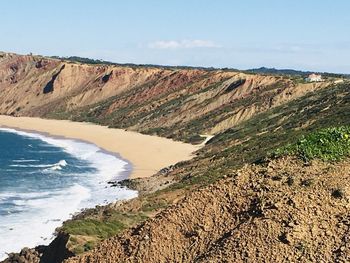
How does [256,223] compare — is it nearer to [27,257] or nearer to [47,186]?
[27,257]

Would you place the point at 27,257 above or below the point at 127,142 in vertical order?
above

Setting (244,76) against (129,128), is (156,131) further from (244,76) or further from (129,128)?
(244,76)

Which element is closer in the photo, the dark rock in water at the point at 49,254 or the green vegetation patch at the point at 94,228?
the dark rock in water at the point at 49,254

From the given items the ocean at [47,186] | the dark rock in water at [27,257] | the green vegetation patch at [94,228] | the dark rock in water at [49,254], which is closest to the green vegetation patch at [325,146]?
the dark rock in water at [49,254]

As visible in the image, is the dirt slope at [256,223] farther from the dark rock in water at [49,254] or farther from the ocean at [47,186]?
the ocean at [47,186]

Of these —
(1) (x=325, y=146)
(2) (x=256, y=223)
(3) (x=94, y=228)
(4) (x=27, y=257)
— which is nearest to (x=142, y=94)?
(3) (x=94, y=228)

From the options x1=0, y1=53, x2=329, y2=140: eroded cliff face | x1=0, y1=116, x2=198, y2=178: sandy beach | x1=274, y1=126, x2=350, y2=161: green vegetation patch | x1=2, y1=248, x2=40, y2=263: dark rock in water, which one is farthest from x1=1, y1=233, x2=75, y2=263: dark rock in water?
x1=0, y1=53, x2=329, y2=140: eroded cliff face
